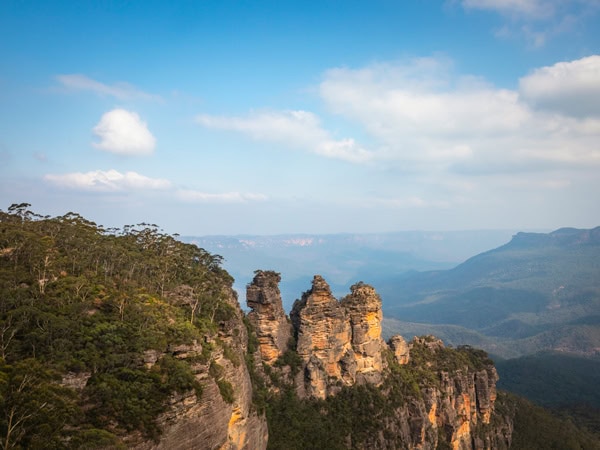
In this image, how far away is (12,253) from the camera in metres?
33.6

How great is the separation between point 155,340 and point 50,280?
11438mm

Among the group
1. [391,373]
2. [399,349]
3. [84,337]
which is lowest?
[391,373]

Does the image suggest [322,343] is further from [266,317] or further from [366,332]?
[266,317]

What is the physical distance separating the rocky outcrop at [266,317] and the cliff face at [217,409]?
9.72 meters

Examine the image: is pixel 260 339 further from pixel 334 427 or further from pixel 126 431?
pixel 126 431

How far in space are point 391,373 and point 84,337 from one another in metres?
48.8

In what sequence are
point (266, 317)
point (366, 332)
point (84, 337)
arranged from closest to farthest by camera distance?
point (84, 337), point (266, 317), point (366, 332)

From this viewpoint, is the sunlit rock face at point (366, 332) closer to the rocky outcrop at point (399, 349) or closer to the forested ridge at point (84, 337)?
the rocky outcrop at point (399, 349)

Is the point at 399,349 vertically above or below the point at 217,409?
below

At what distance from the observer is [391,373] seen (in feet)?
205

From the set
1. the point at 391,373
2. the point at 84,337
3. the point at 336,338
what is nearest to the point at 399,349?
the point at 391,373

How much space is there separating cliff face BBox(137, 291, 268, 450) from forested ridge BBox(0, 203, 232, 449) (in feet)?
2.62

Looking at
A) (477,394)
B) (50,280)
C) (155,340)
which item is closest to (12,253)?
(50,280)

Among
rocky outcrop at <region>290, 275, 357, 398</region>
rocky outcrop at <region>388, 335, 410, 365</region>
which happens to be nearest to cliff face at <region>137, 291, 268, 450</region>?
rocky outcrop at <region>290, 275, 357, 398</region>
